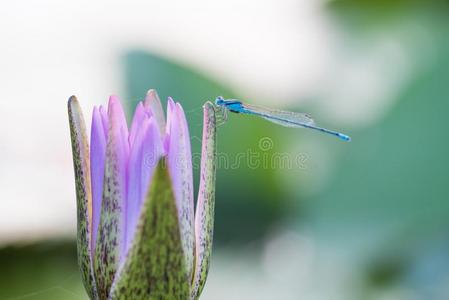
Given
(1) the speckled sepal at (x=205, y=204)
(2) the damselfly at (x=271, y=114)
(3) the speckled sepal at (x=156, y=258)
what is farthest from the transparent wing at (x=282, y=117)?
(3) the speckled sepal at (x=156, y=258)

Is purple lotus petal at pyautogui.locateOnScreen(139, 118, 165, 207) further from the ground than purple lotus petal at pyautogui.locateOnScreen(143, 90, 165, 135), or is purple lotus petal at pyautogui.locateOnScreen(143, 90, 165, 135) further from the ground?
purple lotus petal at pyautogui.locateOnScreen(143, 90, 165, 135)

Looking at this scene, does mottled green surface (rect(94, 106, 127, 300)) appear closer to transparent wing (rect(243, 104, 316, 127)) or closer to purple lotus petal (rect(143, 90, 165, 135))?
purple lotus petal (rect(143, 90, 165, 135))

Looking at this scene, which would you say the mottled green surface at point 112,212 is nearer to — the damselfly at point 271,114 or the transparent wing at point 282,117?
the damselfly at point 271,114

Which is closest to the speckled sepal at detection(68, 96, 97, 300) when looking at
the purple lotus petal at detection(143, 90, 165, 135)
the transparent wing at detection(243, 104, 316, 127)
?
the purple lotus petal at detection(143, 90, 165, 135)

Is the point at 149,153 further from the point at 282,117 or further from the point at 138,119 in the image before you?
the point at 282,117

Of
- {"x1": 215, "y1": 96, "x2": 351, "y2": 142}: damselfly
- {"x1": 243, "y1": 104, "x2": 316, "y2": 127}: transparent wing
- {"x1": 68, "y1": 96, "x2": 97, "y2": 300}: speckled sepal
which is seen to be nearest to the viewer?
{"x1": 68, "y1": 96, "x2": 97, "y2": 300}: speckled sepal
